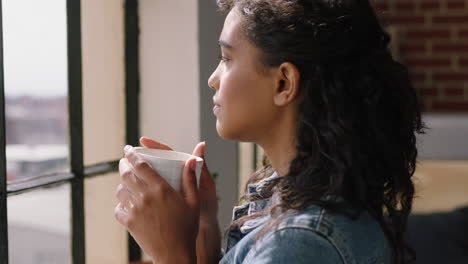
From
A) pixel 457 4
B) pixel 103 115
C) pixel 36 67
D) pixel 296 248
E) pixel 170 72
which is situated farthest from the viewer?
pixel 457 4

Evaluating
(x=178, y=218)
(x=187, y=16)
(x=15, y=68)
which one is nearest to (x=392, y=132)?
(x=178, y=218)

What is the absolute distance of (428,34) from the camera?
270cm

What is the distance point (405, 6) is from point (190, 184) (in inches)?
80.5

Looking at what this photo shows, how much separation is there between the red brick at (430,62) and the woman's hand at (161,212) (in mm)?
2019

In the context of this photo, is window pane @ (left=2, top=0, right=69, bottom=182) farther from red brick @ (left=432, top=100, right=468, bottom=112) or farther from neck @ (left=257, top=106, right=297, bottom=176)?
red brick @ (left=432, top=100, right=468, bottom=112)

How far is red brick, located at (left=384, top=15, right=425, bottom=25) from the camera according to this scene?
2.69 meters

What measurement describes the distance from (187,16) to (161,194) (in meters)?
0.86

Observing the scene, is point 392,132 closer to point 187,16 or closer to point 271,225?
point 271,225

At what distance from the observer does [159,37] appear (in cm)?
168

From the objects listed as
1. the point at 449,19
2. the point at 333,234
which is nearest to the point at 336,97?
the point at 333,234

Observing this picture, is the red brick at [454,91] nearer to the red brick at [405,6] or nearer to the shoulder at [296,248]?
the red brick at [405,6]

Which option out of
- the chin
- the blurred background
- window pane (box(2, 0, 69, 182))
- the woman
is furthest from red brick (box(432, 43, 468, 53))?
the chin

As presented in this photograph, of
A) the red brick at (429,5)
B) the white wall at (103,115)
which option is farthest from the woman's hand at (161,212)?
the red brick at (429,5)

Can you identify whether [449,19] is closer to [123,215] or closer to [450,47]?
[450,47]
